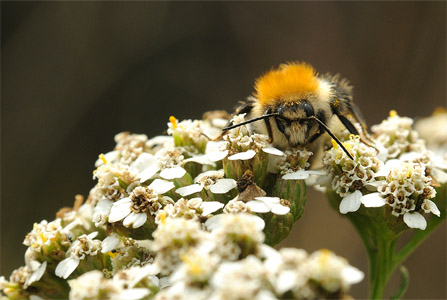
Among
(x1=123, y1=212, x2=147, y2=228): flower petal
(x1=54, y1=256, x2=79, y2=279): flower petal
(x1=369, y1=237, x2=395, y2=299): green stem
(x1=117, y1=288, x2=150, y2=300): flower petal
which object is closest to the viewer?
(x1=117, y1=288, x2=150, y2=300): flower petal

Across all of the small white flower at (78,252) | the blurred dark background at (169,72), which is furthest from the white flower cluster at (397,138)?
the blurred dark background at (169,72)

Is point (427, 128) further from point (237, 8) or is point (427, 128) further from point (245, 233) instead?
point (237, 8)

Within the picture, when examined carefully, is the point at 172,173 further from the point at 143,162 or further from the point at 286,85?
the point at 286,85

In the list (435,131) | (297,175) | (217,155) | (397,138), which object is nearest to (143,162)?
(217,155)

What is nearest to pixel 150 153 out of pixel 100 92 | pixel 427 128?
pixel 427 128

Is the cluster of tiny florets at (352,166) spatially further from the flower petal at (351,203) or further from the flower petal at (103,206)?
the flower petal at (103,206)

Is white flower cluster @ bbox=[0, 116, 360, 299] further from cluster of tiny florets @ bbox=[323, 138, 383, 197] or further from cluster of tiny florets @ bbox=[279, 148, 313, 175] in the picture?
cluster of tiny florets @ bbox=[323, 138, 383, 197]

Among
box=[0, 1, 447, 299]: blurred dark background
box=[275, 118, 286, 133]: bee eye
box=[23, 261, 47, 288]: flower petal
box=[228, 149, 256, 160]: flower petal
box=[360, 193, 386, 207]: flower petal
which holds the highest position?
box=[0, 1, 447, 299]: blurred dark background

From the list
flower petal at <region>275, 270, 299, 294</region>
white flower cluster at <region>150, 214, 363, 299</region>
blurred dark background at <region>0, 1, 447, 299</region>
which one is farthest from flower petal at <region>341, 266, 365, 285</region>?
blurred dark background at <region>0, 1, 447, 299</region>
